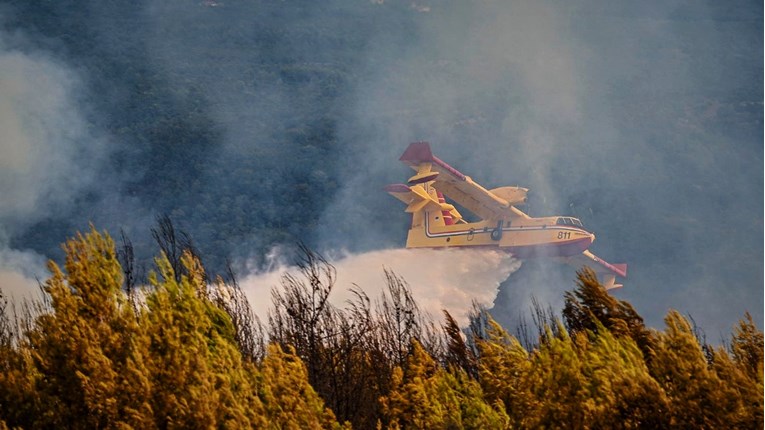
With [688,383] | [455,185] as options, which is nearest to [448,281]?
[455,185]

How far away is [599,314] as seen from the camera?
75.0 ft

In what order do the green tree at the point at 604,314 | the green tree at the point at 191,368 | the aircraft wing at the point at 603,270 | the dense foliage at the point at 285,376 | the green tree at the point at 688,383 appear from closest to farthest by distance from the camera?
the green tree at the point at 688,383 → the dense foliage at the point at 285,376 → the green tree at the point at 191,368 → the green tree at the point at 604,314 → the aircraft wing at the point at 603,270

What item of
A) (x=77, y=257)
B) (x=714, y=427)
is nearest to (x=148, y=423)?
(x=77, y=257)

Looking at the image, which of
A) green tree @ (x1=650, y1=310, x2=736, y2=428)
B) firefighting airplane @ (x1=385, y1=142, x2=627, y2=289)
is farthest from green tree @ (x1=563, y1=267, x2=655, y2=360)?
firefighting airplane @ (x1=385, y1=142, x2=627, y2=289)

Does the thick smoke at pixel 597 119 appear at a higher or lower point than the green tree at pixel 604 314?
higher

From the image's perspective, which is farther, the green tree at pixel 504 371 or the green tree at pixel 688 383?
the green tree at pixel 504 371

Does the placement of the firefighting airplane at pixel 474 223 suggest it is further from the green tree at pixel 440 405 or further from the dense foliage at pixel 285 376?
the green tree at pixel 440 405

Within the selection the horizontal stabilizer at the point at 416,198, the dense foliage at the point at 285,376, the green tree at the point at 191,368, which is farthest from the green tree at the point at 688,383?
the horizontal stabilizer at the point at 416,198

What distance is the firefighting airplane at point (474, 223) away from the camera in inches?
2110

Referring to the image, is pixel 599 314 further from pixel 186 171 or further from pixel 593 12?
pixel 593 12

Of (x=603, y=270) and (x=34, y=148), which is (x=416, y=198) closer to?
(x=603, y=270)

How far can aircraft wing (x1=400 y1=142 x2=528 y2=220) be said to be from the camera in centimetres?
5281

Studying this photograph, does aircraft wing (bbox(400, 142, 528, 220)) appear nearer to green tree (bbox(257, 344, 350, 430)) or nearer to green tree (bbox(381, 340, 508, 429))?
green tree (bbox(381, 340, 508, 429))

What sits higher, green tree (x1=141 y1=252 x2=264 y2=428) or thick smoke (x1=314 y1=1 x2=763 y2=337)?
thick smoke (x1=314 y1=1 x2=763 y2=337)
